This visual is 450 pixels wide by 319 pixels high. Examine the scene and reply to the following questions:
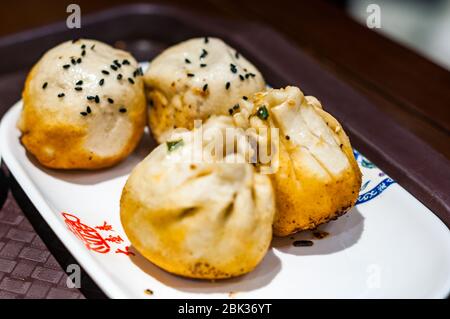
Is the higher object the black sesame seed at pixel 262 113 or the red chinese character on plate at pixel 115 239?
the black sesame seed at pixel 262 113

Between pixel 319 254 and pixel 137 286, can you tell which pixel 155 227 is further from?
pixel 319 254

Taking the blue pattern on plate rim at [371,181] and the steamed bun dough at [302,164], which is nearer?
the steamed bun dough at [302,164]

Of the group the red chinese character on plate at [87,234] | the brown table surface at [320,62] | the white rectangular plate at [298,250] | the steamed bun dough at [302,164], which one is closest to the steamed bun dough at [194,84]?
the steamed bun dough at [302,164]

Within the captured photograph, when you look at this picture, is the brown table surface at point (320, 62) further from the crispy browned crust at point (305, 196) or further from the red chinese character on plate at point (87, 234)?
the crispy browned crust at point (305, 196)

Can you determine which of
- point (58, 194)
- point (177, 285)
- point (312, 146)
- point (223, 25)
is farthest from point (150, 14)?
point (177, 285)

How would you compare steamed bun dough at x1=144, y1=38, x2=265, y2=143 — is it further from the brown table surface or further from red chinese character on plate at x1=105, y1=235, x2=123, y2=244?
the brown table surface

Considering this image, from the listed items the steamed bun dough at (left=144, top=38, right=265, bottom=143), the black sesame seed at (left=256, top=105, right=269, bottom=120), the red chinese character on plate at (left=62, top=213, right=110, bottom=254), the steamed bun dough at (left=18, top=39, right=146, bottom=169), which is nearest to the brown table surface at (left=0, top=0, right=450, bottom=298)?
the red chinese character on plate at (left=62, top=213, right=110, bottom=254)
